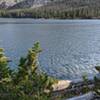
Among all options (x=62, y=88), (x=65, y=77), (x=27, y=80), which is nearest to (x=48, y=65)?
(x=65, y=77)

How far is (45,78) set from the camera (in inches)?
871

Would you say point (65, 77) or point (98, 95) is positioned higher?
point (98, 95)

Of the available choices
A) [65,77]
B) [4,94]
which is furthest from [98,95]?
[65,77]

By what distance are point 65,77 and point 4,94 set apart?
2871 cm

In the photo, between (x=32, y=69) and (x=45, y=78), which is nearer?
(x=45, y=78)

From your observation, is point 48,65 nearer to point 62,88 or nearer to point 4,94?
point 62,88

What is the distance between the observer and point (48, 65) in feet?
197

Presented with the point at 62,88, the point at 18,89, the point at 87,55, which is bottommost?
the point at 87,55

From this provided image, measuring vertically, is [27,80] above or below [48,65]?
above

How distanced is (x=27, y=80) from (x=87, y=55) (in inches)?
2015

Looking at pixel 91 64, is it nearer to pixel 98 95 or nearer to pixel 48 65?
pixel 48 65

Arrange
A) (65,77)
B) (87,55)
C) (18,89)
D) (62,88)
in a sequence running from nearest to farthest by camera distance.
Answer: (18,89) → (62,88) → (65,77) → (87,55)

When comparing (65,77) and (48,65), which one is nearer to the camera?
(65,77)

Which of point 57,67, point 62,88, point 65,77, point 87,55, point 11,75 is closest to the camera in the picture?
point 11,75
